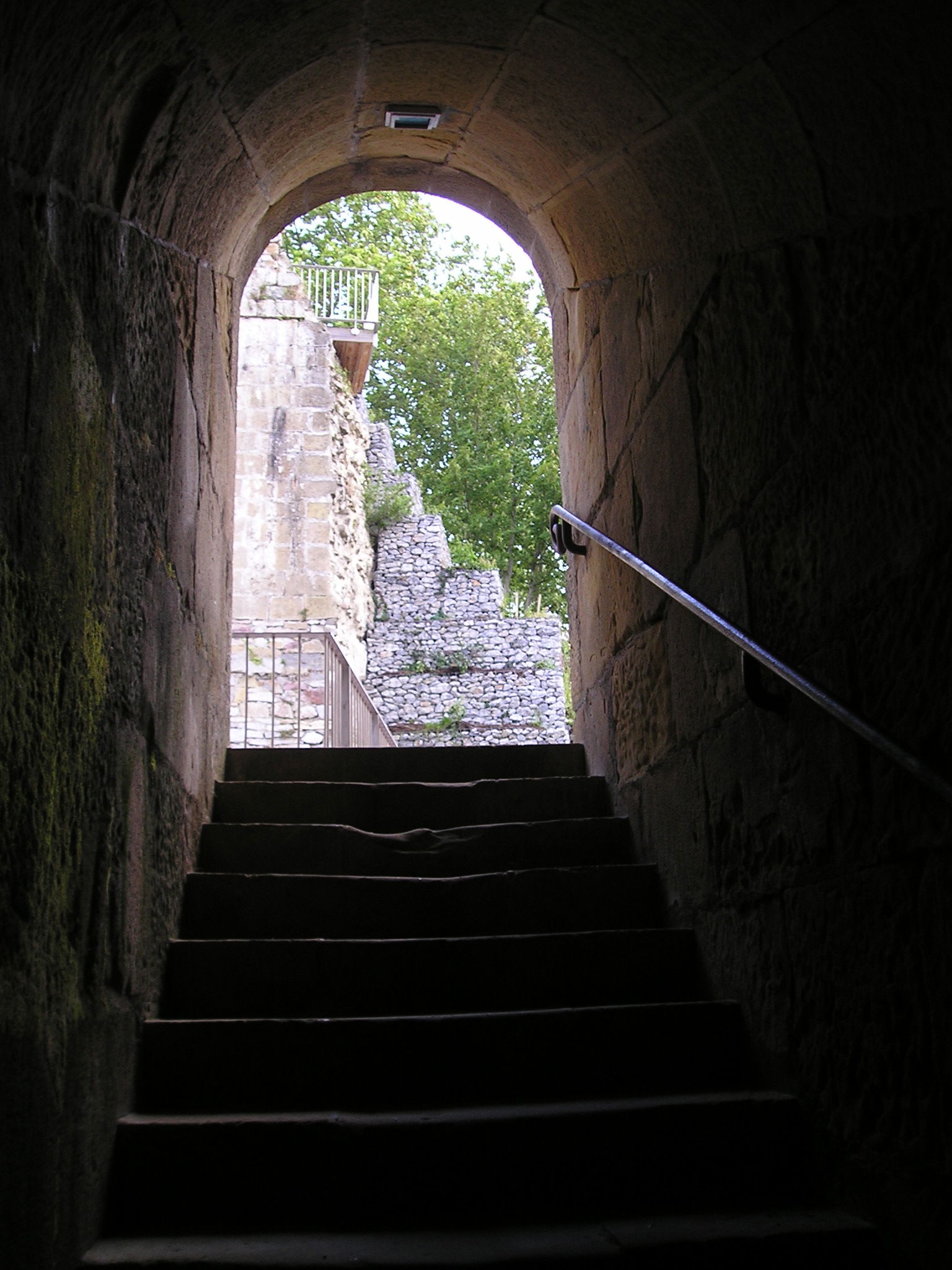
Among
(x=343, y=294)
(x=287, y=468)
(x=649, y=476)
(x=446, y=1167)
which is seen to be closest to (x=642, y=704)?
(x=649, y=476)

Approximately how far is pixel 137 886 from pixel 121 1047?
0.30 m

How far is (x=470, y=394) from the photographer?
21.0m

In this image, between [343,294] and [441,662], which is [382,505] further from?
Answer: [343,294]

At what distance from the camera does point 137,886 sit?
7.18ft

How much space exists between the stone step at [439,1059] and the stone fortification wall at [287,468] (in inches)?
313

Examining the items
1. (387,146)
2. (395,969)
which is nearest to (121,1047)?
(395,969)

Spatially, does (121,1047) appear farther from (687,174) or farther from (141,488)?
(687,174)

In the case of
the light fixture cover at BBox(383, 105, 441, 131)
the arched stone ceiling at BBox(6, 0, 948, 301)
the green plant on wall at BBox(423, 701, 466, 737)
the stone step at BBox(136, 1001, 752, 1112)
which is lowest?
the stone step at BBox(136, 1001, 752, 1112)

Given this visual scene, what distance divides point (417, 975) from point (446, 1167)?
62 cm

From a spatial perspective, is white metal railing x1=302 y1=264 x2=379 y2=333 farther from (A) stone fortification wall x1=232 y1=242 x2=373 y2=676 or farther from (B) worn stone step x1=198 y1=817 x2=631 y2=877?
(B) worn stone step x1=198 y1=817 x2=631 y2=877

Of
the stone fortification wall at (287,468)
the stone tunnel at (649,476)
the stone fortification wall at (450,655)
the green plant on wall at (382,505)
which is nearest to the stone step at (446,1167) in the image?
the stone tunnel at (649,476)

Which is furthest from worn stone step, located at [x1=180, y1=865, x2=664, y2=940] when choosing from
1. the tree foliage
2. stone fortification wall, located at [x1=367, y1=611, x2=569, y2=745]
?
the tree foliage

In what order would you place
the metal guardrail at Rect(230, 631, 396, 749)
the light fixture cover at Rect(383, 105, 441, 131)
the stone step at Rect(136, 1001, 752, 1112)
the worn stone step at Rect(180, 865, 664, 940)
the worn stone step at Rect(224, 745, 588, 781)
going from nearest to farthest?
the stone step at Rect(136, 1001, 752, 1112) → the worn stone step at Rect(180, 865, 664, 940) → the light fixture cover at Rect(383, 105, 441, 131) → the worn stone step at Rect(224, 745, 588, 781) → the metal guardrail at Rect(230, 631, 396, 749)

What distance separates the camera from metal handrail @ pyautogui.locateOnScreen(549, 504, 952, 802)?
152 cm
